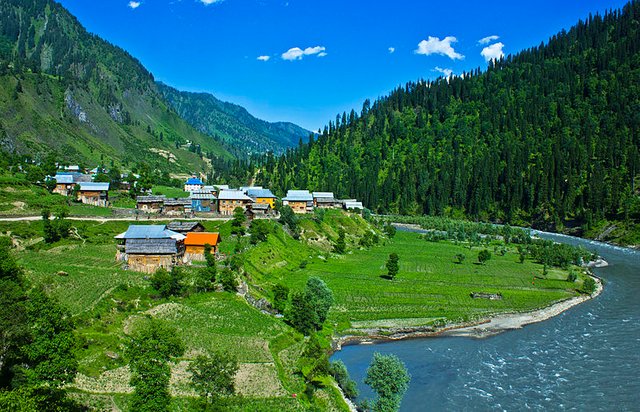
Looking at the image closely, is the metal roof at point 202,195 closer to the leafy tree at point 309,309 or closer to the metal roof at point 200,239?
the metal roof at point 200,239

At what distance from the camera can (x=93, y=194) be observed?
10962 centimetres

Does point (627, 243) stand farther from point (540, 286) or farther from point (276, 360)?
point (276, 360)

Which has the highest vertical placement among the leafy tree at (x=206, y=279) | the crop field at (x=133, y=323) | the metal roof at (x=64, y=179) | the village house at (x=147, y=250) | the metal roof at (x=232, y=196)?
the metal roof at (x=64, y=179)

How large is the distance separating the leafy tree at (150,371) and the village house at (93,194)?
282 feet

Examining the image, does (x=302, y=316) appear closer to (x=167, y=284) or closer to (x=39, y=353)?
(x=167, y=284)

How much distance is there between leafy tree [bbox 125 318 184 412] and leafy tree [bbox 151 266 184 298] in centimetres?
2236

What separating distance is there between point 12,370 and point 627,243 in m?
141

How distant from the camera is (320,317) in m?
57.3

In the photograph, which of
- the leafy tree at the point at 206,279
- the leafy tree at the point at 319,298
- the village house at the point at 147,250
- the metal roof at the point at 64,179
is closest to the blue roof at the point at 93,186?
the metal roof at the point at 64,179

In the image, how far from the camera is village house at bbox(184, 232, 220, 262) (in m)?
69.6

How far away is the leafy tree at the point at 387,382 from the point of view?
38247 mm

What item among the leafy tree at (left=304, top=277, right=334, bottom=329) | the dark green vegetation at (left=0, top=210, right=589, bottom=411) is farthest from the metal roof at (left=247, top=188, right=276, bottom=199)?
the leafy tree at (left=304, top=277, right=334, bottom=329)

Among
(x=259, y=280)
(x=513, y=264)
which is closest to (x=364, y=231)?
(x=513, y=264)

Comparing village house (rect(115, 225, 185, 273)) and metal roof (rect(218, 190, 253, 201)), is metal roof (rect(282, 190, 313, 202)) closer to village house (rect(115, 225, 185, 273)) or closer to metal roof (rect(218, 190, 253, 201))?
metal roof (rect(218, 190, 253, 201))
